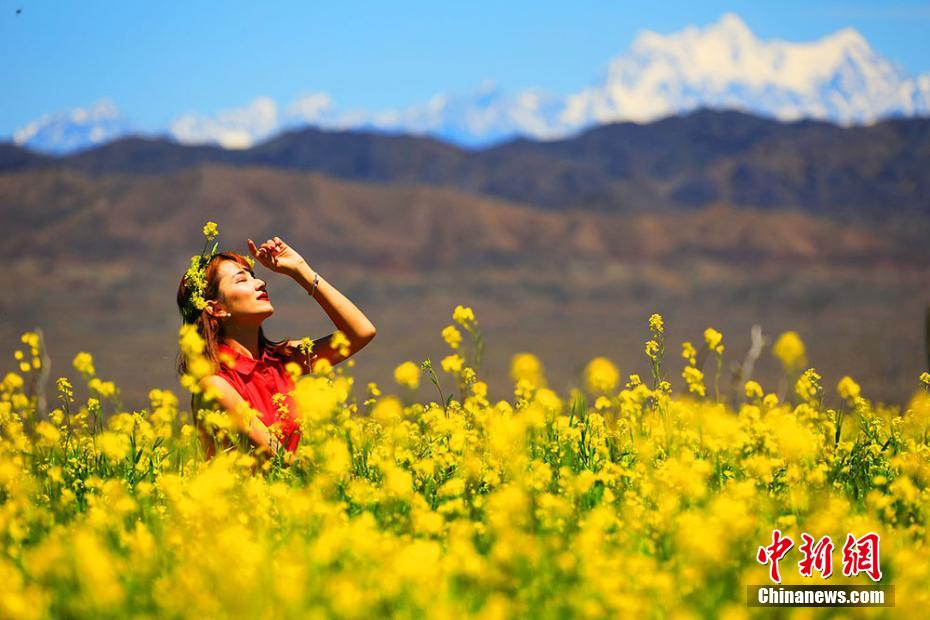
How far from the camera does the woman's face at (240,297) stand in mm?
4312

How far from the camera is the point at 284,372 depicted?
454 cm

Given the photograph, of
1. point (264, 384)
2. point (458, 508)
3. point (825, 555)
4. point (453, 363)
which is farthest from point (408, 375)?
point (825, 555)

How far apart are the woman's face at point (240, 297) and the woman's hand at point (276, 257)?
0.09 m

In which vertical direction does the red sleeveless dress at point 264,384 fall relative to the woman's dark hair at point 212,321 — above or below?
below

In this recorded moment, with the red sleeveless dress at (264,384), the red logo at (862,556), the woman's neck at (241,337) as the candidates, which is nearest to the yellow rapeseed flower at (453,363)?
the red sleeveless dress at (264,384)

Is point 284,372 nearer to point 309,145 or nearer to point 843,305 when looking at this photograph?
point 843,305

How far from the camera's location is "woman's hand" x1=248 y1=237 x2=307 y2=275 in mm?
4404

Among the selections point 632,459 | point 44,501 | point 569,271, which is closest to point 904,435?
point 632,459

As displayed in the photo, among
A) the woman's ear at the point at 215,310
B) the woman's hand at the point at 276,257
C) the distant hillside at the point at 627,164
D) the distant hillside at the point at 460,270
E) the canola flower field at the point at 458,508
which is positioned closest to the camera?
the canola flower field at the point at 458,508

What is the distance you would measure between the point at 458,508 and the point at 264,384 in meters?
1.33

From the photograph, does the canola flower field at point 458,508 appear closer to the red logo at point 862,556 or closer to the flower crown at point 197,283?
the red logo at point 862,556

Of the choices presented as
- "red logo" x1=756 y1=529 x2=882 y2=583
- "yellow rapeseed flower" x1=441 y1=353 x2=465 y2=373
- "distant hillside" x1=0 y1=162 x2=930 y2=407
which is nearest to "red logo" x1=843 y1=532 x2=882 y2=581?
"red logo" x1=756 y1=529 x2=882 y2=583

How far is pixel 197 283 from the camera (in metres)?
4.24

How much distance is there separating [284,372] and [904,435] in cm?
241
